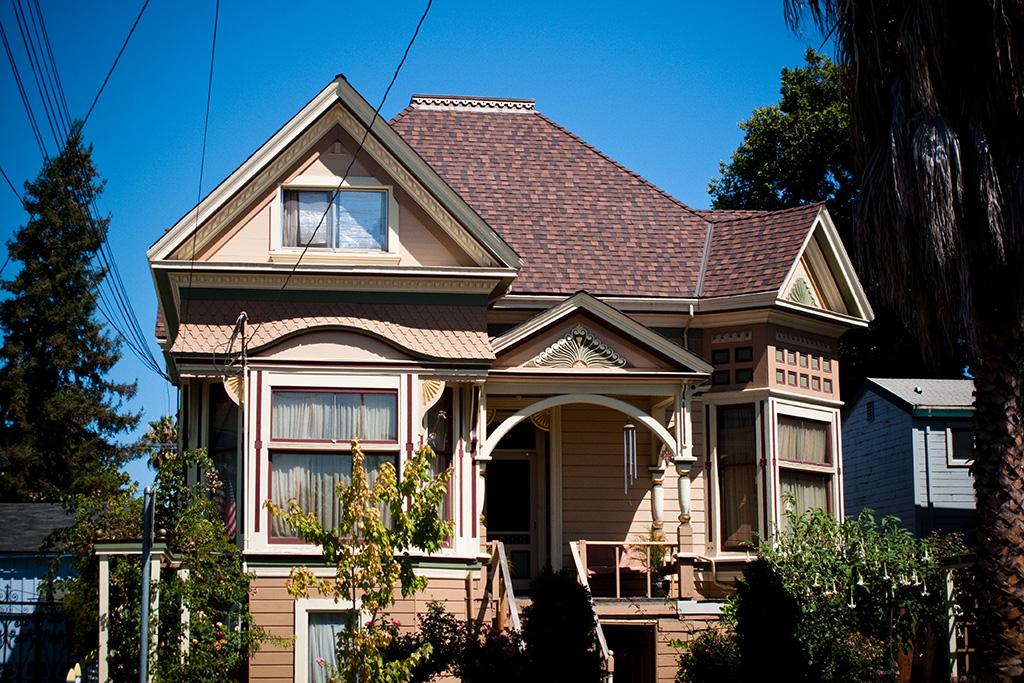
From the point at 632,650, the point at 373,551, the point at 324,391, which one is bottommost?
the point at 632,650

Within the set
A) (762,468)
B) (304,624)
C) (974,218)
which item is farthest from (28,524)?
(974,218)

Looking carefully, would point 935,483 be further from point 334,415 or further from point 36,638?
point 36,638

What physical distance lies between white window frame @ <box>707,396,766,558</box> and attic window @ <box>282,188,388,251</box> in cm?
599

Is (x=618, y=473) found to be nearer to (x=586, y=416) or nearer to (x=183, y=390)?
(x=586, y=416)

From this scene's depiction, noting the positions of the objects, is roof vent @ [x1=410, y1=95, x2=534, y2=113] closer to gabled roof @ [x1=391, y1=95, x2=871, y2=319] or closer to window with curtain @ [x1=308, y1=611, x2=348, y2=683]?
gabled roof @ [x1=391, y1=95, x2=871, y2=319]

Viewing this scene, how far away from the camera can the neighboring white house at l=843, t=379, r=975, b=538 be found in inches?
1065

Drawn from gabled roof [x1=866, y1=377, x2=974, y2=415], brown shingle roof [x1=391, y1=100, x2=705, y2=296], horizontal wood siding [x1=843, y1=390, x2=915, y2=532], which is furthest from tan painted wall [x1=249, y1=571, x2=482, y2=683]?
horizontal wood siding [x1=843, y1=390, x2=915, y2=532]

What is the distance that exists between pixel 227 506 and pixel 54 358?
23.7 metres

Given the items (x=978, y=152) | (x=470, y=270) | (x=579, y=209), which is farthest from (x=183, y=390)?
(x=978, y=152)

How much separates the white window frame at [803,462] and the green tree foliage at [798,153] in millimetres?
20212

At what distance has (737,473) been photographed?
63.5 feet

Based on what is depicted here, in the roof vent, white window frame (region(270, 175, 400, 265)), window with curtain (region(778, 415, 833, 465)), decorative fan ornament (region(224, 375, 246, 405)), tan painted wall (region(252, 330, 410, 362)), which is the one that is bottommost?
window with curtain (region(778, 415, 833, 465))

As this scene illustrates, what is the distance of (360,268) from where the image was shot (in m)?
17.2

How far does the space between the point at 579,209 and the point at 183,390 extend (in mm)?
7792
